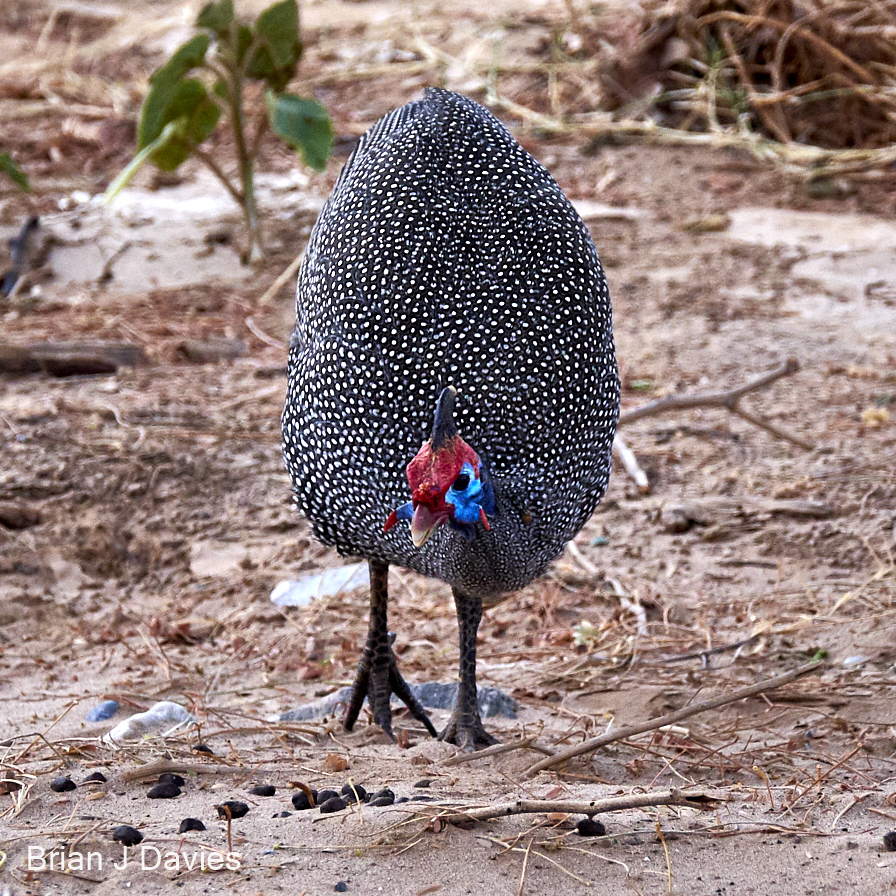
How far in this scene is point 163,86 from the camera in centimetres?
643

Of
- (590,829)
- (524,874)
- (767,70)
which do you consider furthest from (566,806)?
(767,70)

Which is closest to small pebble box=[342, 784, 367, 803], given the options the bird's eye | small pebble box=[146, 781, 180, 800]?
small pebble box=[146, 781, 180, 800]

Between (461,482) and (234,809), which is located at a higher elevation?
(461,482)

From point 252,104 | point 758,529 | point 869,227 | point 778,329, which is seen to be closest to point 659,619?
point 758,529

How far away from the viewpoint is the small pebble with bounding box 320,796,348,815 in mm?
2525

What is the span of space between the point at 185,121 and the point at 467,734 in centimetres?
460

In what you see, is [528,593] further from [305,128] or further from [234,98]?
[234,98]

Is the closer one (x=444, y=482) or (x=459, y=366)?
(x=444, y=482)

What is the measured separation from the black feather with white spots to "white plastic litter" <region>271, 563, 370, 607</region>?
997mm

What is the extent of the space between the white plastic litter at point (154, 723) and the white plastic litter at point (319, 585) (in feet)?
2.77

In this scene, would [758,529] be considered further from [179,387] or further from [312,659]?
[179,387]

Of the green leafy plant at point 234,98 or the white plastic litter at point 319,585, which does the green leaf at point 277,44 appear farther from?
the white plastic litter at point 319,585

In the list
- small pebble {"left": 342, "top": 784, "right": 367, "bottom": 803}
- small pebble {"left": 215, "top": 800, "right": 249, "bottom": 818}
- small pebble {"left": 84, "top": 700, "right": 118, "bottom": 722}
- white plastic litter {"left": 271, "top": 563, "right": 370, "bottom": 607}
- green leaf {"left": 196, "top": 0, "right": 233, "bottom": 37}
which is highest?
green leaf {"left": 196, "top": 0, "right": 233, "bottom": 37}

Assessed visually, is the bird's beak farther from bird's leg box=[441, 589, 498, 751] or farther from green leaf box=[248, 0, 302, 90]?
green leaf box=[248, 0, 302, 90]
